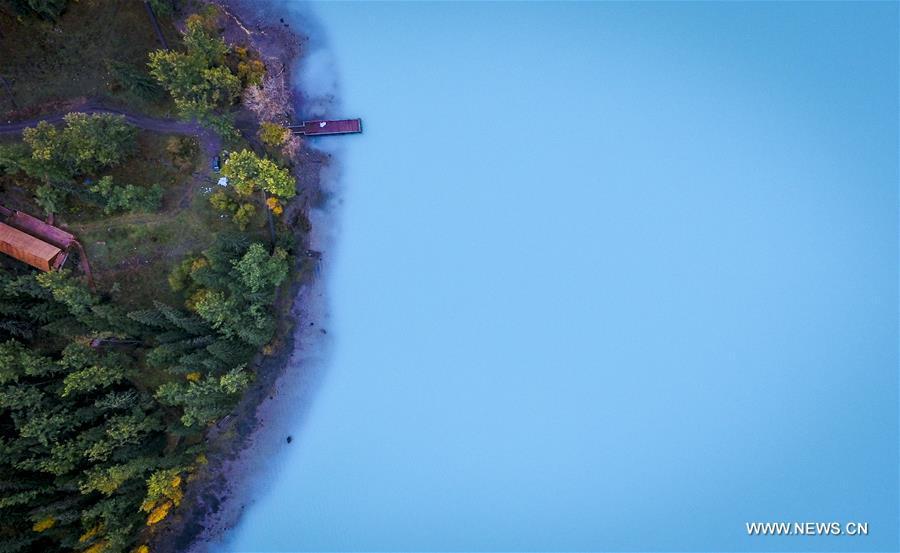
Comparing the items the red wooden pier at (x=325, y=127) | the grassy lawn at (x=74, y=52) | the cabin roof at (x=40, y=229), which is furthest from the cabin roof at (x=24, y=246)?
the red wooden pier at (x=325, y=127)

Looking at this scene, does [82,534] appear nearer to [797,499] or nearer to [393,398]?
[393,398]

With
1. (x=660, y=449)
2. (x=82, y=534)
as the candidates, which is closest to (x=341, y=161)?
(x=82, y=534)

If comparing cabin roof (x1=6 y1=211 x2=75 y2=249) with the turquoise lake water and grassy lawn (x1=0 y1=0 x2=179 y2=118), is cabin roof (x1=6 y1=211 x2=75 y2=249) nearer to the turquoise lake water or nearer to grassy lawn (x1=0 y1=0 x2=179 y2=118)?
grassy lawn (x1=0 y1=0 x2=179 y2=118)

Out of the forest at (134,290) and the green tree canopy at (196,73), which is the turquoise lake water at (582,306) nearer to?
the forest at (134,290)

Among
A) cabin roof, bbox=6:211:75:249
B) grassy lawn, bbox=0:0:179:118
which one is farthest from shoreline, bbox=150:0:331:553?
cabin roof, bbox=6:211:75:249

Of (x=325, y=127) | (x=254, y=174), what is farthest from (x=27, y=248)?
(x=325, y=127)

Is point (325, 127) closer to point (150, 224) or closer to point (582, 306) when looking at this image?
point (150, 224)
